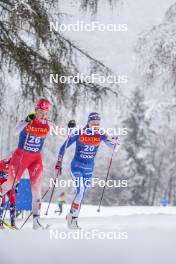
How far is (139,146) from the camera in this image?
107 feet

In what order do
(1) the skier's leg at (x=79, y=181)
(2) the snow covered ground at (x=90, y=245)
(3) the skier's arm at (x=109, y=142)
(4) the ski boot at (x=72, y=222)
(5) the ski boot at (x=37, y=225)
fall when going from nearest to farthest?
1. (2) the snow covered ground at (x=90, y=245)
2. (5) the ski boot at (x=37, y=225)
3. (4) the ski boot at (x=72, y=222)
4. (1) the skier's leg at (x=79, y=181)
5. (3) the skier's arm at (x=109, y=142)

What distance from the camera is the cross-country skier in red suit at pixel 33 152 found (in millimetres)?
5590

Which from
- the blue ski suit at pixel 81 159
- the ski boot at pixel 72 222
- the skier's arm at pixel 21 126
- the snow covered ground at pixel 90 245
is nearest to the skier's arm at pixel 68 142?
the blue ski suit at pixel 81 159

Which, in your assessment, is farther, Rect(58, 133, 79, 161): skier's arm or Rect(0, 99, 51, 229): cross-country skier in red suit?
Result: Rect(58, 133, 79, 161): skier's arm

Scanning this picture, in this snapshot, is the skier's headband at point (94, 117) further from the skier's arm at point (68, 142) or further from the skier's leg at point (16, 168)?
the skier's leg at point (16, 168)

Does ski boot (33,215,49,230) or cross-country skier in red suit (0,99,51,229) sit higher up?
cross-country skier in red suit (0,99,51,229)

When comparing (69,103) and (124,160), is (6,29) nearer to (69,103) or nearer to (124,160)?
(69,103)

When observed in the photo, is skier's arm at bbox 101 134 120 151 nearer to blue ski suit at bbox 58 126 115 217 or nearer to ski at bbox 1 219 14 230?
blue ski suit at bbox 58 126 115 217

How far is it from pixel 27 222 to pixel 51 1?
2.74 meters

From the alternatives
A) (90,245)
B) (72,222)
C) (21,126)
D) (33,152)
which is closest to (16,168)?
(33,152)

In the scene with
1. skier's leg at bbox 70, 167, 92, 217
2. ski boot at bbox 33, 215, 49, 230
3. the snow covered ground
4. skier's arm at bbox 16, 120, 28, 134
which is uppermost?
skier's arm at bbox 16, 120, 28, 134

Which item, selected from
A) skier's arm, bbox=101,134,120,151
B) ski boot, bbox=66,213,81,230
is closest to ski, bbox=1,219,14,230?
ski boot, bbox=66,213,81,230

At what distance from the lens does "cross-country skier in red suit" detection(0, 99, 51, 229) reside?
5590 mm

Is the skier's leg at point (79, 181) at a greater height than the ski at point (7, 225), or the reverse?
the skier's leg at point (79, 181)
